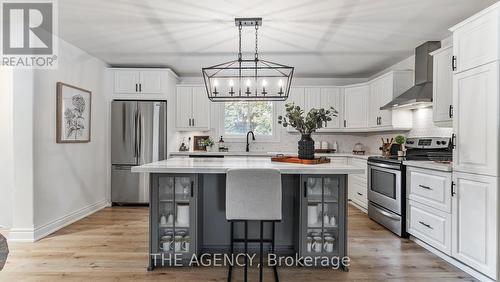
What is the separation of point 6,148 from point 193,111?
2.91 meters

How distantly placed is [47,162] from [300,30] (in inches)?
137

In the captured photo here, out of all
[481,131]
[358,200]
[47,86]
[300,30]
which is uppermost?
[300,30]

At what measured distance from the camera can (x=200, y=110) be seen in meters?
5.81

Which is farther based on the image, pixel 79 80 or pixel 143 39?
pixel 79 80

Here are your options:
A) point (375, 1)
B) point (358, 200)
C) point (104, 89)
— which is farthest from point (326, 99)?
point (104, 89)

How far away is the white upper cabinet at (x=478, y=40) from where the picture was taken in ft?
7.68

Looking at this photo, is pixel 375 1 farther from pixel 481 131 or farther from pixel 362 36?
pixel 481 131

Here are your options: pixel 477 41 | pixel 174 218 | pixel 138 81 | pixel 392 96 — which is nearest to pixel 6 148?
pixel 138 81

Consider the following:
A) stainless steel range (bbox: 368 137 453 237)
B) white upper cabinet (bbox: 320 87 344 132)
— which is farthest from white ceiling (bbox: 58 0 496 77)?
stainless steel range (bbox: 368 137 453 237)

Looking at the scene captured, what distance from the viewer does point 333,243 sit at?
9.18 ft

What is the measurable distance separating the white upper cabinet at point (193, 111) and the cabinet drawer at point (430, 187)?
145 inches

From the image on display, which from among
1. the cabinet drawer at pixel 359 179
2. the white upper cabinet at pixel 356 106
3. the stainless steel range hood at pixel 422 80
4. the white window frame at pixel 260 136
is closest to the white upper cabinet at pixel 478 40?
the stainless steel range hood at pixel 422 80

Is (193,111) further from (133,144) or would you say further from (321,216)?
(321,216)

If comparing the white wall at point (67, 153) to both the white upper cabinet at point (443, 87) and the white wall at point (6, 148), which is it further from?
the white upper cabinet at point (443, 87)
